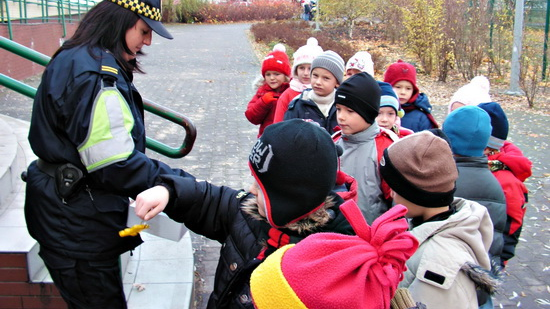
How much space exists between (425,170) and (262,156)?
736 mm

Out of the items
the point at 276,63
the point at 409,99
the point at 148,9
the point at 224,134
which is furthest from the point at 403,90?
the point at 224,134

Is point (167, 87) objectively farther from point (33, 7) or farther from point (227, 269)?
point (227, 269)

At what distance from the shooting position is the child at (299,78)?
4184mm

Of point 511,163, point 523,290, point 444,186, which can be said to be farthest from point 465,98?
point 444,186

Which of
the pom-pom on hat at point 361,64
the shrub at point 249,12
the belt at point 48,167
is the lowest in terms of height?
the belt at point 48,167

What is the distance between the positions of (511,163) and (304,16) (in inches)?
1270

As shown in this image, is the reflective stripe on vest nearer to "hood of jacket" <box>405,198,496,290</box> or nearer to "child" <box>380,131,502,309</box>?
"child" <box>380,131,502,309</box>

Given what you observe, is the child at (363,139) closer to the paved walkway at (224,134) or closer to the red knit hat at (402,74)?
the red knit hat at (402,74)

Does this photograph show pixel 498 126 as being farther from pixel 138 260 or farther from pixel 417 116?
pixel 138 260

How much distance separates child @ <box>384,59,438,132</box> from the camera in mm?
4180

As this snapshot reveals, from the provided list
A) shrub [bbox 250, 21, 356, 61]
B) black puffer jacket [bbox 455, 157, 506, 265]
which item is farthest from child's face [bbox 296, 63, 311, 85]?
shrub [bbox 250, 21, 356, 61]

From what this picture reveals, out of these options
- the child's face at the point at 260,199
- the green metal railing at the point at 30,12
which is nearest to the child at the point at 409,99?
the child's face at the point at 260,199

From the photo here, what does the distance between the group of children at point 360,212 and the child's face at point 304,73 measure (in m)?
1.03

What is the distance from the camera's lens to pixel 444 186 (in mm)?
1994
